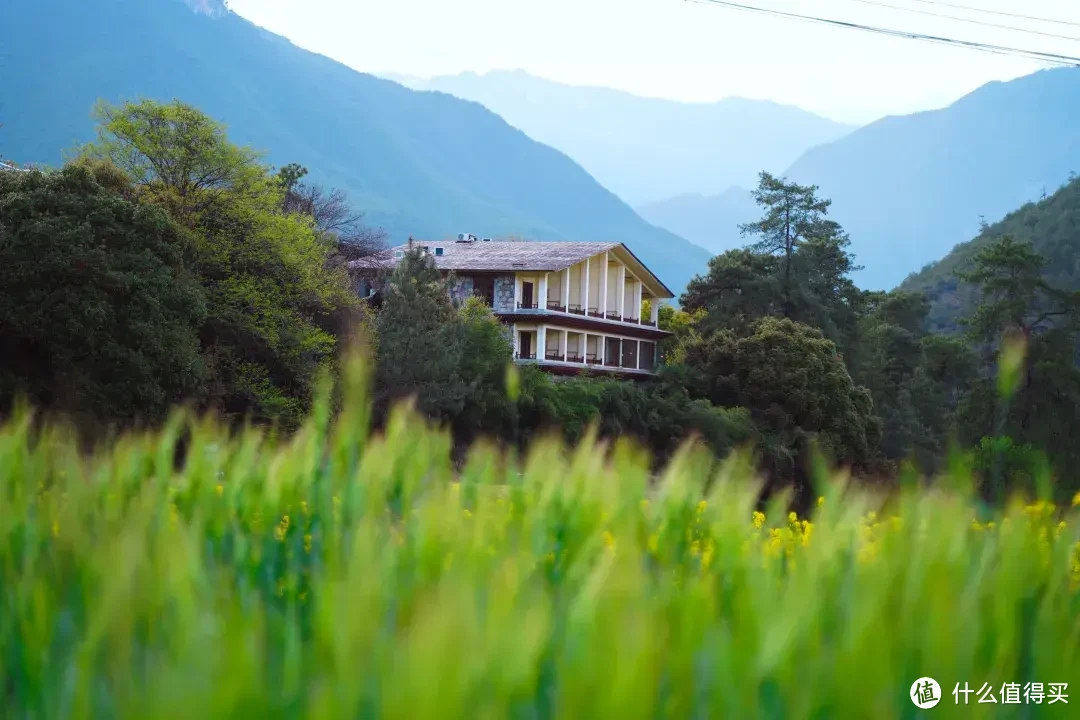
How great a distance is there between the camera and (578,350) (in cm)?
5547

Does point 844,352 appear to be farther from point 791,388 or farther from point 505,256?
point 505,256

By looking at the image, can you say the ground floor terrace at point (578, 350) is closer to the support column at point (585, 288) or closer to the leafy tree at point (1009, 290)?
the support column at point (585, 288)

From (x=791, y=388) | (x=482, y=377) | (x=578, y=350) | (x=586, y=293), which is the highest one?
(x=586, y=293)

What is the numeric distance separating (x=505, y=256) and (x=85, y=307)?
95.7 feet

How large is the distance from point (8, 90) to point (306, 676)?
225 m

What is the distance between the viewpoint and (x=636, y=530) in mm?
2686

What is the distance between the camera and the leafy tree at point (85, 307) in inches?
1048

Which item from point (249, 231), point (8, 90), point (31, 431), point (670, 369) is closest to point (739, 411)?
point (670, 369)

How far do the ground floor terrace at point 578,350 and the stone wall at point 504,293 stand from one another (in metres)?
0.98

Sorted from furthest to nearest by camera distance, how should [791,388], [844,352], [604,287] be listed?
[844,352] → [604,287] → [791,388]

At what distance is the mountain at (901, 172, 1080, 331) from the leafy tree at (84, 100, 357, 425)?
58.6m

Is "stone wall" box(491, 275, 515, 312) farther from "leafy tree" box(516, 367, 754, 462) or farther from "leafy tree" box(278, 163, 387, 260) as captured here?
"leafy tree" box(278, 163, 387, 260)

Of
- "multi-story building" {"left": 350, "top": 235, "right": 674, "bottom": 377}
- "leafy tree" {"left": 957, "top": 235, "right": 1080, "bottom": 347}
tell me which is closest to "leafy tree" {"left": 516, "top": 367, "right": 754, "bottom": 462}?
"multi-story building" {"left": 350, "top": 235, "right": 674, "bottom": 377}

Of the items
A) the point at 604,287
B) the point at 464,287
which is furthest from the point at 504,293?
the point at 604,287
